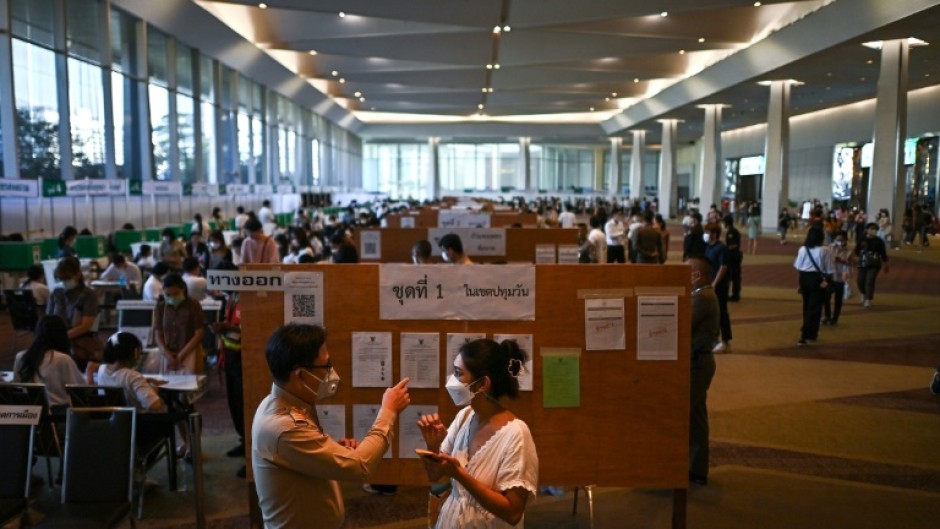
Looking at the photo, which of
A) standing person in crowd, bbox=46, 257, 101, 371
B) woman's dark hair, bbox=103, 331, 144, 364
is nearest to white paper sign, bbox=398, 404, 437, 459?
woman's dark hair, bbox=103, 331, 144, 364

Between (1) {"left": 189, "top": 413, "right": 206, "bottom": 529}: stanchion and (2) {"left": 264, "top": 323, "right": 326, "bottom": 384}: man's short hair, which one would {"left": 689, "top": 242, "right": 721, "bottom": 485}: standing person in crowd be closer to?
(1) {"left": 189, "top": 413, "right": 206, "bottom": 529}: stanchion

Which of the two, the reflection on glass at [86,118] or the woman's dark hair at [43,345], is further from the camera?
the reflection on glass at [86,118]

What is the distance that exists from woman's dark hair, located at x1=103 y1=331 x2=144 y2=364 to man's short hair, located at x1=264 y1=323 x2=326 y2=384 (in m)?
3.51

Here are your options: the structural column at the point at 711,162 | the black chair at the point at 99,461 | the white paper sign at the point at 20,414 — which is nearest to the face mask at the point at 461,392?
the black chair at the point at 99,461

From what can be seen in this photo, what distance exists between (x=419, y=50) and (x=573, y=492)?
25381 mm

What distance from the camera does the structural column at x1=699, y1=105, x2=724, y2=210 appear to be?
40.3 meters

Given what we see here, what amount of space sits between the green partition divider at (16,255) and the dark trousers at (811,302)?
13741mm

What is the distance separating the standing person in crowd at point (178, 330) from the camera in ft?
22.6

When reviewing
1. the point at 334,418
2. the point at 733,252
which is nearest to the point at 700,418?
the point at 334,418

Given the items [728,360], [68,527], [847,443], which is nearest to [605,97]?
[728,360]

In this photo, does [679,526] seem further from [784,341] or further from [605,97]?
[605,97]

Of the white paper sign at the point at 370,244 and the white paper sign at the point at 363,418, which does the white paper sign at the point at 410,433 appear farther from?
the white paper sign at the point at 370,244

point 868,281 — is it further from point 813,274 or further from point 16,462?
point 16,462

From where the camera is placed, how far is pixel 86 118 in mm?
19484
